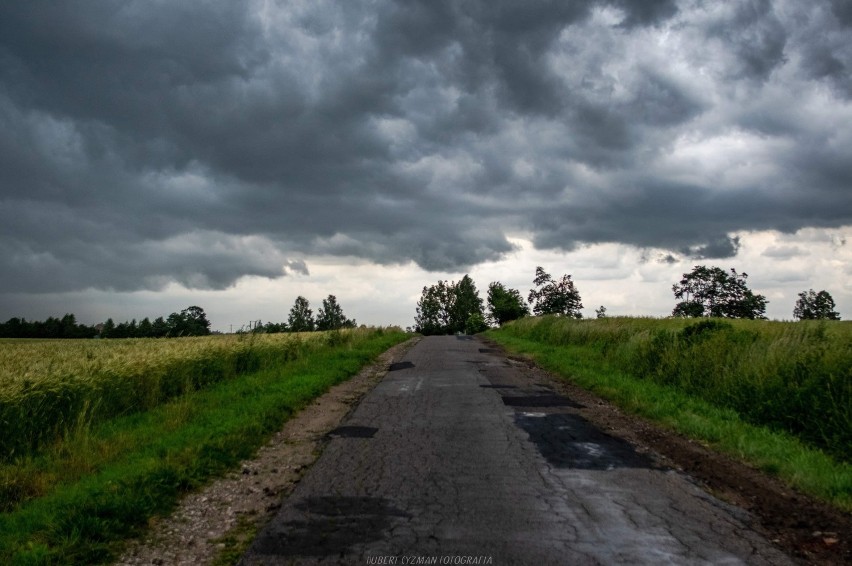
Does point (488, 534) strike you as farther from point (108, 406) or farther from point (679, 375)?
point (679, 375)

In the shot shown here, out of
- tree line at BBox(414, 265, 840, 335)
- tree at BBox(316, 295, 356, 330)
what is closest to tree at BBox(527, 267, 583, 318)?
tree line at BBox(414, 265, 840, 335)

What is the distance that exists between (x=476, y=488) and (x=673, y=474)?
A: 268 cm

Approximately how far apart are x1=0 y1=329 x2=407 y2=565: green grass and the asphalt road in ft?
4.40

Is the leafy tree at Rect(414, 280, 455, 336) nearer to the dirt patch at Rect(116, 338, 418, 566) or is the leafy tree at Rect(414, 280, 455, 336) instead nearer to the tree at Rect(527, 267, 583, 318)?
the tree at Rect(527, 267, 583, 318)

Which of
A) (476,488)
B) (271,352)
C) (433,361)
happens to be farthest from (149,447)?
(433,361)

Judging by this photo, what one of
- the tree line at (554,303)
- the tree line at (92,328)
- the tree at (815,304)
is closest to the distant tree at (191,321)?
the tree line at (92,328)

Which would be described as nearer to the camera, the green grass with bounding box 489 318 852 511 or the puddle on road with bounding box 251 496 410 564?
the puddle on road with bounding box 251 496 410 564

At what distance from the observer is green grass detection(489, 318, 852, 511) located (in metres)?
7.17

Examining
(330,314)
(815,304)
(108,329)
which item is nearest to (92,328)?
(108,329)

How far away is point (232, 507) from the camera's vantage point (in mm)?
5949

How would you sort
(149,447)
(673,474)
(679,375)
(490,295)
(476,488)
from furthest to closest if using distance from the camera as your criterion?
(490,295)
(679,375)
(149,447)
(673,474)
(476,488)

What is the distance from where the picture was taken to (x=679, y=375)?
14375 mm

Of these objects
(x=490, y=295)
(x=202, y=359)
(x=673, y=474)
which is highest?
(x=490, y=295)

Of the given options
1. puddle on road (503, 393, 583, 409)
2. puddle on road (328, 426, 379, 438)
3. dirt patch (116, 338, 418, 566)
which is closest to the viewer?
dirt patch (116, 338, 418, 566)
